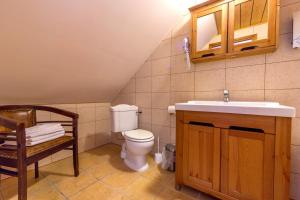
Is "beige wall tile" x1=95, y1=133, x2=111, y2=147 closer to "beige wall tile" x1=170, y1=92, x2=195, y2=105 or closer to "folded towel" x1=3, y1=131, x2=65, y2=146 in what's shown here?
"folded towel" x1=3, y1=131, x2=65, y2=146

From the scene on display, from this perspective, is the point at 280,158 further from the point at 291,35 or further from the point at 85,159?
the point at 85,159

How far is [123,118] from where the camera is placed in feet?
6.73

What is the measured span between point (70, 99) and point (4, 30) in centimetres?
114

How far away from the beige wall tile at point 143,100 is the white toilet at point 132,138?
11 centimetres

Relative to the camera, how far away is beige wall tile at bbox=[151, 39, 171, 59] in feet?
6.41

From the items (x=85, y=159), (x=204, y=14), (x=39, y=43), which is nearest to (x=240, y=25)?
(x=204, y=14)

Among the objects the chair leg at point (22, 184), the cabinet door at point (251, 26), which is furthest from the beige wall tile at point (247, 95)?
the chair leg at point (22, 184)

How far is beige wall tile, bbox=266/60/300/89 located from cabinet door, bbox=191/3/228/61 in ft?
1.43

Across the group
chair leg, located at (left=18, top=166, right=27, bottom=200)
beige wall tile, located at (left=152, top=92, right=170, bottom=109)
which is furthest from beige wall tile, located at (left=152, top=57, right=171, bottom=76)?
chair leg, located at (left=18, top=166, right=27, bottom=200)

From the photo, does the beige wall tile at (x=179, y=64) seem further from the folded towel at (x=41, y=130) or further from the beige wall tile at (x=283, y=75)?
the folded towel at (x=41, y=130)

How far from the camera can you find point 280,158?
92 cm

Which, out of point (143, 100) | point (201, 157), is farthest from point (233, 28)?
point (143, 100)

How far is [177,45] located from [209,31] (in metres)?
0.40

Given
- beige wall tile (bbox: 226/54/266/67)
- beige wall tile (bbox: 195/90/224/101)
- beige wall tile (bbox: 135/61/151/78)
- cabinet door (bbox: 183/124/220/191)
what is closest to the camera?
cabinet door (bbox: 183/124/220/191)
